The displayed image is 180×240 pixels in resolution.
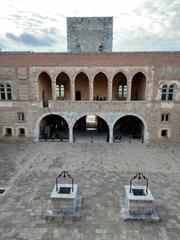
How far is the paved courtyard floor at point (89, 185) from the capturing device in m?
7.23

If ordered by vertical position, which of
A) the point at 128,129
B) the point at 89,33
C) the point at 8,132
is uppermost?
the point at 89,33

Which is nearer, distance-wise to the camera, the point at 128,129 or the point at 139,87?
the point at 139,87

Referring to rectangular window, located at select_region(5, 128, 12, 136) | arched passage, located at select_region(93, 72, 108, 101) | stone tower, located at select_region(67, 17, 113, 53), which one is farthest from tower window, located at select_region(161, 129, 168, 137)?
rectangular window, located at select_region(5, 128, 12, 136)

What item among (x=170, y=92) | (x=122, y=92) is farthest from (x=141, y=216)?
(x=122, y=92)

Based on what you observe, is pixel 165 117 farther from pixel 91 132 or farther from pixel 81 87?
pixel 81 87

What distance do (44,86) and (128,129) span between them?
38.3 ft

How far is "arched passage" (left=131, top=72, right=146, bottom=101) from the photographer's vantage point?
18.5m

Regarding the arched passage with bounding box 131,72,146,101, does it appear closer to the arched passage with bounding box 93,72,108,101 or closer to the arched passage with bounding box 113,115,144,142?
the arched passage with bounding box 113,115,144,142

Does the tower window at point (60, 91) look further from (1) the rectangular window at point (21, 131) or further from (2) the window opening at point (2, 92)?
(2) the window opening at point (2, 92)

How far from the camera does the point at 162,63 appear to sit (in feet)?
55.2

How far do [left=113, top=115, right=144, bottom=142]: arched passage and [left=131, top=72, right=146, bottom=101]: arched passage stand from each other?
257cm

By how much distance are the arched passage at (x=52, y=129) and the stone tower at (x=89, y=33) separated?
11.1 meters

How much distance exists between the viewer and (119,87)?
21281 millimetres

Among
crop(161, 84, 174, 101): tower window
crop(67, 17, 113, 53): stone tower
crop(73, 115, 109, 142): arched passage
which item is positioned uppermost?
crop(67, 17, 113, 53): stone tower
